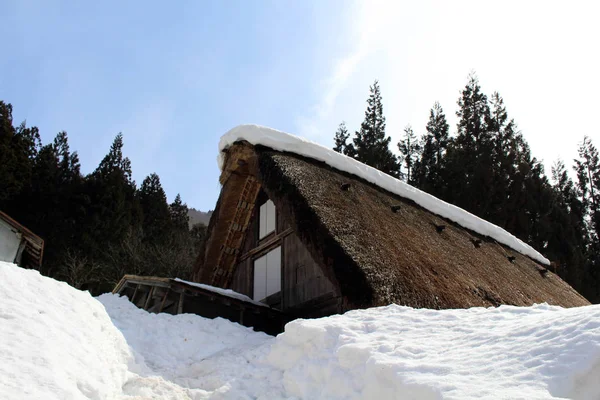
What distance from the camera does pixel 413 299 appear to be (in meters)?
6.62

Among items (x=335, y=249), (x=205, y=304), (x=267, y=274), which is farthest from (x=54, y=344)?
(x=267, y=274)

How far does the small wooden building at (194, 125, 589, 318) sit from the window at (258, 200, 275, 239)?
1.5 inches

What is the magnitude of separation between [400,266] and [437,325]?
190cm

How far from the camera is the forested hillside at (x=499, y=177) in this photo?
67.4 feet

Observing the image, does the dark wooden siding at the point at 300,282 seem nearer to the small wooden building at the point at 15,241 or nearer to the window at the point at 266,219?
the window at the point at 266,219

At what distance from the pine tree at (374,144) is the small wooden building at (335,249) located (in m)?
12.8

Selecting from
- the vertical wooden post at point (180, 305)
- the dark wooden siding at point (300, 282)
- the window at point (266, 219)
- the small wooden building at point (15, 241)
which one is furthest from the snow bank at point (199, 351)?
the small wooden building at point (15, 241)

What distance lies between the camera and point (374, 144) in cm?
2516

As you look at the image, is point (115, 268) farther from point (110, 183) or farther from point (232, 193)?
point (232, 193)

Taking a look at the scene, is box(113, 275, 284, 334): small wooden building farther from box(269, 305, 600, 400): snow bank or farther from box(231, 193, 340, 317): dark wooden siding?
box(269, 305, 600, 400): snow bank

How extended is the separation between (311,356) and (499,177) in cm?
1882

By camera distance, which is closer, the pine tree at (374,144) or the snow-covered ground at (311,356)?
the snow-covered ground at (311,356)

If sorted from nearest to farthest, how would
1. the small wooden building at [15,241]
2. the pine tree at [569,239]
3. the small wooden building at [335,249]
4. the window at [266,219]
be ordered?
the small wooden building at [335,249] < the window at [266,219] < the small wooden building at [15,241] < the pine tree at [569,239]

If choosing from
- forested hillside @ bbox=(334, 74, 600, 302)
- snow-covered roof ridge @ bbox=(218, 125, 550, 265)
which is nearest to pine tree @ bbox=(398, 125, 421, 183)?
forested hillside @ bbox=(334, 74, 600, 302)
